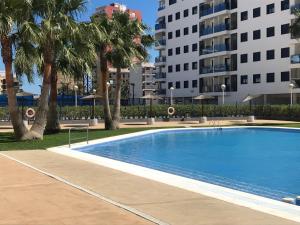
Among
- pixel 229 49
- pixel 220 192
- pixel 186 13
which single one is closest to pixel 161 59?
pixel 186 13

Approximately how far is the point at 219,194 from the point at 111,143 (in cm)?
1507

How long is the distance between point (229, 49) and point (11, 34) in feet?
171

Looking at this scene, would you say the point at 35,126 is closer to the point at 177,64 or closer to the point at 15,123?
the point at 15,123

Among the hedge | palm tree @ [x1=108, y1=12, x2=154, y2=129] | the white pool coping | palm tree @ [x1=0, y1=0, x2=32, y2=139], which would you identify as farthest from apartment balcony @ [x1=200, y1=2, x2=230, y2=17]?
the white pool coping

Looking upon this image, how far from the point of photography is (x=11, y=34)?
22.2 metres

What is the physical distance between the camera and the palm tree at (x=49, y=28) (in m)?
21.8

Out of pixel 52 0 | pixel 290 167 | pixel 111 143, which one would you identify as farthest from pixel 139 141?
pixel 290 167

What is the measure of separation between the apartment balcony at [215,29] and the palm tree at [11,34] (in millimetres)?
52113

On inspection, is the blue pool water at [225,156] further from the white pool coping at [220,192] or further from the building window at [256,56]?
the building window at [256,56]

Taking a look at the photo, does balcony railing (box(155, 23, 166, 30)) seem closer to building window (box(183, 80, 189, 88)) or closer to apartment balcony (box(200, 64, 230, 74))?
building window (box(183, 80, 189, 88))

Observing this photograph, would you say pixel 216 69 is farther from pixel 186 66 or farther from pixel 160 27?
pixel 160 27

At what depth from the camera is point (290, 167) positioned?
17484 millimetres

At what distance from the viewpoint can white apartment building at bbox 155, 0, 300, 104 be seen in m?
62.4

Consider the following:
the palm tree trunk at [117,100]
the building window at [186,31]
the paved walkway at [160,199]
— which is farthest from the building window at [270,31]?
the paved walkway at [160,199]
